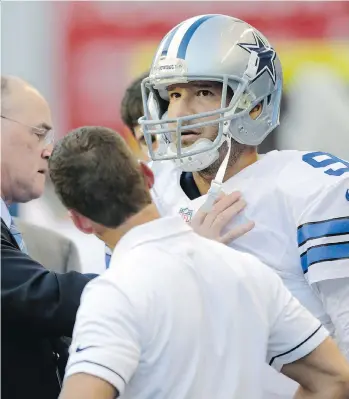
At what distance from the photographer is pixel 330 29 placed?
3121 mm

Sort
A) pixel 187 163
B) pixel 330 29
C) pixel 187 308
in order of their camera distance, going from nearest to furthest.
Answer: pixel 187 308
pixel 187 163
pixel 330 29

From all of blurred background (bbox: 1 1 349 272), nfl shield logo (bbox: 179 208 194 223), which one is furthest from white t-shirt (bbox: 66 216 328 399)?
blurred background (bbox: 1 1 349 272)

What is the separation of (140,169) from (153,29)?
1.86m

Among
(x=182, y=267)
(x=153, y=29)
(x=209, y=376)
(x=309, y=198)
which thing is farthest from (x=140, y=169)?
(x=153, y=29)

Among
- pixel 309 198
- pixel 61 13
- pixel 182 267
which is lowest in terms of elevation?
pixel 61 13

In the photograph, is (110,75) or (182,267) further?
(110,75)

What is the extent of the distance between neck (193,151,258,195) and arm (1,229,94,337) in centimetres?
40

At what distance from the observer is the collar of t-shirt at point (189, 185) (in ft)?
6.30

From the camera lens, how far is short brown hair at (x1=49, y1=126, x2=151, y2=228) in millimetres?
1348

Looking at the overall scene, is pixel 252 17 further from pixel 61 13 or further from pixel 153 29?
pixel 61 13

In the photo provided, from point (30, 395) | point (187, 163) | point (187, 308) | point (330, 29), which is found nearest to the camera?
point (187, 308)

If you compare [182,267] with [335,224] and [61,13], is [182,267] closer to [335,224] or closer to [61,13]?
[335,224]

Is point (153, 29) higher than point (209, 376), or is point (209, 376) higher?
point (209, 376)

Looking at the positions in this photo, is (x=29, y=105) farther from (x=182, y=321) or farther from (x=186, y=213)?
(x=182, y=321)
